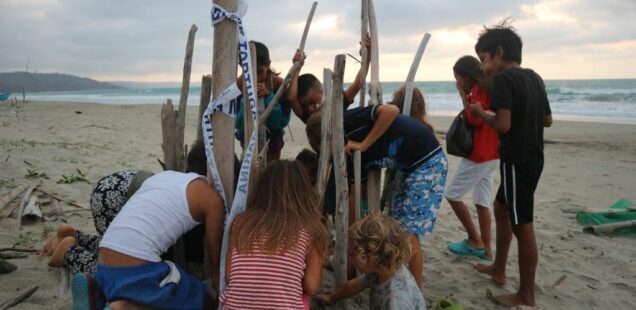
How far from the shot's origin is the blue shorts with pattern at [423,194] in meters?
2.62

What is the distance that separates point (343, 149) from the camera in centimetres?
247

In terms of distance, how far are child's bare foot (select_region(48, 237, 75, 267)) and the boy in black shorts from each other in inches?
105

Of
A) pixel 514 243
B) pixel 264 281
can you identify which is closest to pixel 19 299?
pixel 264 281

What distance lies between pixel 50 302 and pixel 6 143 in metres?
5.23

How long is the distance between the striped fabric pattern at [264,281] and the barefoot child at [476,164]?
1871 millimetres

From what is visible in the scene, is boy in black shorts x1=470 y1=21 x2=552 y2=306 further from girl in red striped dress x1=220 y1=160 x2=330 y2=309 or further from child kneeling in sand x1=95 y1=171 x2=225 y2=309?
child kneeling in sand x1=95 y1=171 x2=225 y2=309

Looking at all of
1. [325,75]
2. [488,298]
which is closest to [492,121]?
[325,75]

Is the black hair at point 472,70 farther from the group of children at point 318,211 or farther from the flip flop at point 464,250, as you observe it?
the flip flop at point 464,250

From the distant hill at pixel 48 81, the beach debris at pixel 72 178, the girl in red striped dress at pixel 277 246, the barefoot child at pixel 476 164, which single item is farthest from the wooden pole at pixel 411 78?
the distant hill at pixel 48 81

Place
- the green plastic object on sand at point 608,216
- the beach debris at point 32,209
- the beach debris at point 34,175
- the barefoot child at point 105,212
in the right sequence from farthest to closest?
the beach debris at point 34,175
the green plastic object on sand at point 608,216
the beach debris at point 32,209
the barefoot child at point 105,212

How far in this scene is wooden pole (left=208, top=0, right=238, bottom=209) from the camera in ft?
6.86

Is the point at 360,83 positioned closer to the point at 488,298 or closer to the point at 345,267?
the point at 345,267

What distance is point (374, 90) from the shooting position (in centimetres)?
289

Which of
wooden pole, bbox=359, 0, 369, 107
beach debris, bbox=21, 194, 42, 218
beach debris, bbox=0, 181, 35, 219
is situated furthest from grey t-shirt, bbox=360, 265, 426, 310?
beach debris, bbox=0, 181, 35, 219
